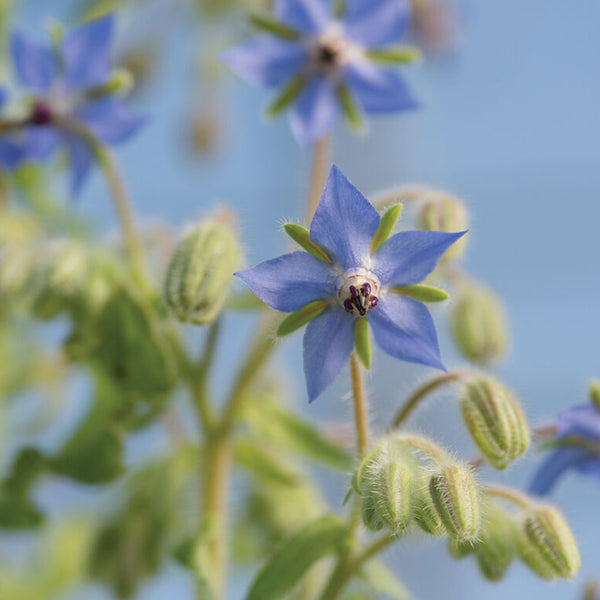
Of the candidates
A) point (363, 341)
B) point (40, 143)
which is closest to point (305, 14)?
point (40, 143)

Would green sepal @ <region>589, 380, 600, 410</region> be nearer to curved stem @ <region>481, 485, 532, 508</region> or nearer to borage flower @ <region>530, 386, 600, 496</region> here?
borage flower @ <region>530, 386, 600, 496</region>

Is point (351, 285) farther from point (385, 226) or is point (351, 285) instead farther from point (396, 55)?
point (396, 55)

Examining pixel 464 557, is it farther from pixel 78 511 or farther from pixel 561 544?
pixel 78 511

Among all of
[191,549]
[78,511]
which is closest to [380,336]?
[191,549]

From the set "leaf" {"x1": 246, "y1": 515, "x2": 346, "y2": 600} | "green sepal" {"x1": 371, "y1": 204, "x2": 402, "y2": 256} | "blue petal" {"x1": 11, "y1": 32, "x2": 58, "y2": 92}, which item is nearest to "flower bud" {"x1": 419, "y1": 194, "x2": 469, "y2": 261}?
"green sepal" {"x1": 371, "y1": 204, "x2": 402, "y2": 256}

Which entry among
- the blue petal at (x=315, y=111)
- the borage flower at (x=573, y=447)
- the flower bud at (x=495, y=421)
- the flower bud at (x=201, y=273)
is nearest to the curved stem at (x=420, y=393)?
the flower bud at (x=495, y=421)

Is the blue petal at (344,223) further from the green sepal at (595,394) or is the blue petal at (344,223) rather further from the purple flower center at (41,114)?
the purple flower center at (41,114)
